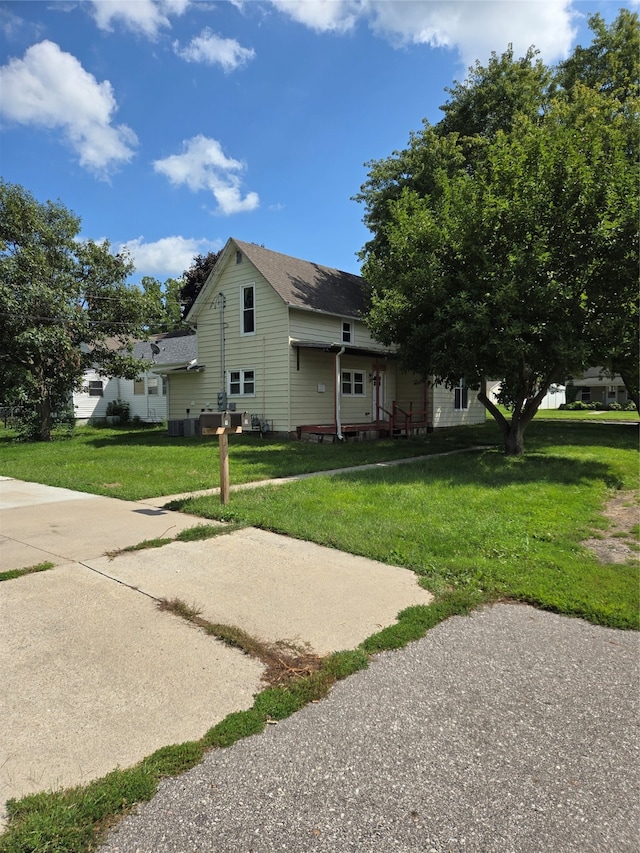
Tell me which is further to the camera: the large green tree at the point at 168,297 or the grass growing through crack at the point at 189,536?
the large green tree at the point at 168,297

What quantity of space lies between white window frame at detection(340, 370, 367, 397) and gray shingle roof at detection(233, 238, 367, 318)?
6.94 feet

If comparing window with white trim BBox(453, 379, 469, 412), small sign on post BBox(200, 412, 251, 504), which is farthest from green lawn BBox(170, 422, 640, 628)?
window with white trim BBox(453, 379, 469, 412)

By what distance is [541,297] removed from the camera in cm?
992

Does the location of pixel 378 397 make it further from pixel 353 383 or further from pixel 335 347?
pixel 335 347

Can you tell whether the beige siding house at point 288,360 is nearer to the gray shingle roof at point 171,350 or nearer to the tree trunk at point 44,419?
the tree trunk at point 44,419

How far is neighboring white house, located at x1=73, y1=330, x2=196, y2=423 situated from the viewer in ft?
92.0

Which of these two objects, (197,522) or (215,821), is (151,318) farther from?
(215,821)

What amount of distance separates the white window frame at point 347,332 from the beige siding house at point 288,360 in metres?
0.04

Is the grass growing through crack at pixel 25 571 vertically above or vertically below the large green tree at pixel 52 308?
below

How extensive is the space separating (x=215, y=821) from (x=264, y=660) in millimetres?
1225

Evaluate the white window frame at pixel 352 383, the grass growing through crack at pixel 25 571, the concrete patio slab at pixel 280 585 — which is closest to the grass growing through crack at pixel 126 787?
the concrete patio slab at pixel 280 585

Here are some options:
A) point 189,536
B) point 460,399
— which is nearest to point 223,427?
point 189,536

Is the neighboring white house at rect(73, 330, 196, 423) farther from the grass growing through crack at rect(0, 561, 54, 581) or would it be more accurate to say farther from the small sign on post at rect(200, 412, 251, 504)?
the grass growing through crack at rect(0, 561, 54, 581)

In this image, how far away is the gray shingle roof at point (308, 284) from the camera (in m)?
17.7
